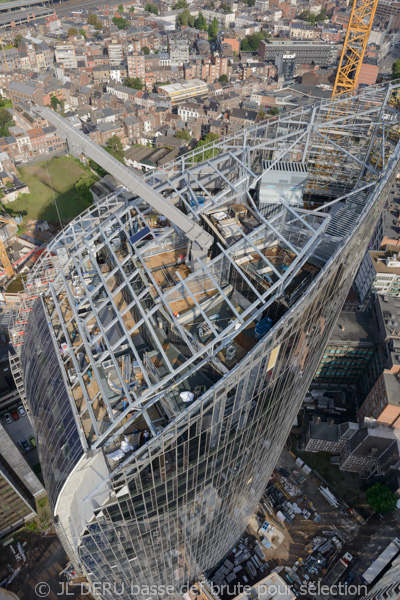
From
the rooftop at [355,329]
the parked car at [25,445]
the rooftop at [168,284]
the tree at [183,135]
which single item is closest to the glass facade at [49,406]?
the rooftop at [168,284]

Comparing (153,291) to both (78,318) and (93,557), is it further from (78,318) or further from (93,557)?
(93,557)

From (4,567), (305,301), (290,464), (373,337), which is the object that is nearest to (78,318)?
(305,301)

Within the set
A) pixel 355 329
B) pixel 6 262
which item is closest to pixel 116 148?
pixel 6 262

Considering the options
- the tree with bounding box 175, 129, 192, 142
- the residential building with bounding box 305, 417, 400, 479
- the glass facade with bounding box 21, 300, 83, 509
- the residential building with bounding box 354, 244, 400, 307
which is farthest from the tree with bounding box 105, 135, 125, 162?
the glass facade with bounding box 21, 300, 83, 509

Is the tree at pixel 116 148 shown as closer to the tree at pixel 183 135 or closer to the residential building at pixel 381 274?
the tree at pixel 183 135

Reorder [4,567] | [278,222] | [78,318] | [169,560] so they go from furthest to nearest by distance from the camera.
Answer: [4,567]
[169,560]
[278,222]
[78,318]

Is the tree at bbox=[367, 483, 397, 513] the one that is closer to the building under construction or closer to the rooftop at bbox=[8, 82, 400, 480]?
the building under construction
